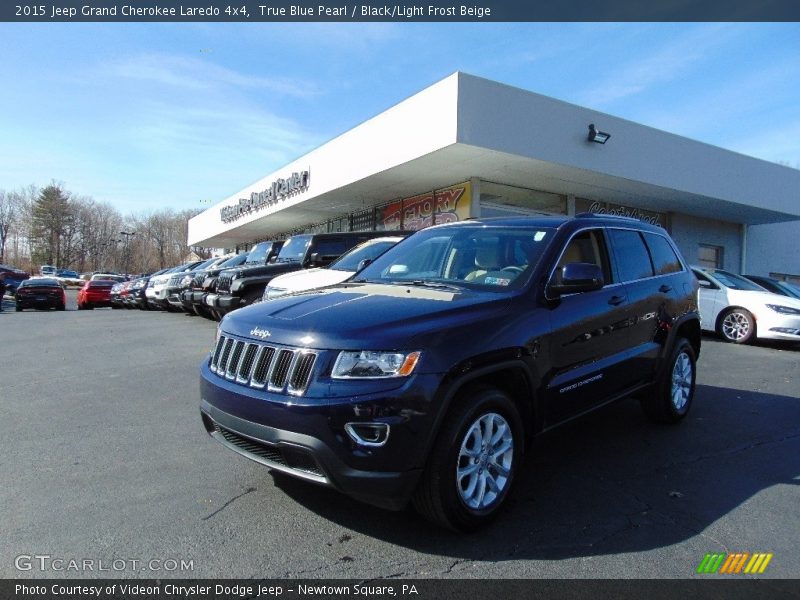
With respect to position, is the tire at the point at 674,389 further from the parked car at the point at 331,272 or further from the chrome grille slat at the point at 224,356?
the parked car at the point at 331,272

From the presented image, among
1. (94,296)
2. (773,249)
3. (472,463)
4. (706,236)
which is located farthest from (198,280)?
(773,249)

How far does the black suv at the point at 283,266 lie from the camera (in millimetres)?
Answer: 10258

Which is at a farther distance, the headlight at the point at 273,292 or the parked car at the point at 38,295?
the parked car at the point at 38,295

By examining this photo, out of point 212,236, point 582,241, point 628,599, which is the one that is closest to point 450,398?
point 628,599

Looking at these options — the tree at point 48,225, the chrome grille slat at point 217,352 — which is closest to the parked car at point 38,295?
the chrome grille slat at point 217,352

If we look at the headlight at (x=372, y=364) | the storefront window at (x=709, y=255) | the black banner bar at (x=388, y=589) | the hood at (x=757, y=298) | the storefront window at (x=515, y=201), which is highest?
the storefront window at (x=515, y=201)

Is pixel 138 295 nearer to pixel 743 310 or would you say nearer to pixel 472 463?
pixel 743 310

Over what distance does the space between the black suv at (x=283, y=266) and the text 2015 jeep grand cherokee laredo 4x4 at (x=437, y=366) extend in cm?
621

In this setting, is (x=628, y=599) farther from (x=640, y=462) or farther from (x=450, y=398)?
(x=640, y=462)

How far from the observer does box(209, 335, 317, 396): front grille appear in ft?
9.10

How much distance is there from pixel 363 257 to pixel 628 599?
675 centimetres

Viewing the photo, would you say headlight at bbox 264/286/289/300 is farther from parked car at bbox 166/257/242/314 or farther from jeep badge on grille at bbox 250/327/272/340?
parked car at bbox 166/257/242/314

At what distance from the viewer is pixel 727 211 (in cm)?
2070

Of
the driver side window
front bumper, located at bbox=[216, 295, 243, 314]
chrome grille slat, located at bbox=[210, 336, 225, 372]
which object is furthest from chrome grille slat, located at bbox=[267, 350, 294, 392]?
front bumper, located at bbox=[216, 295, 243, 314]
